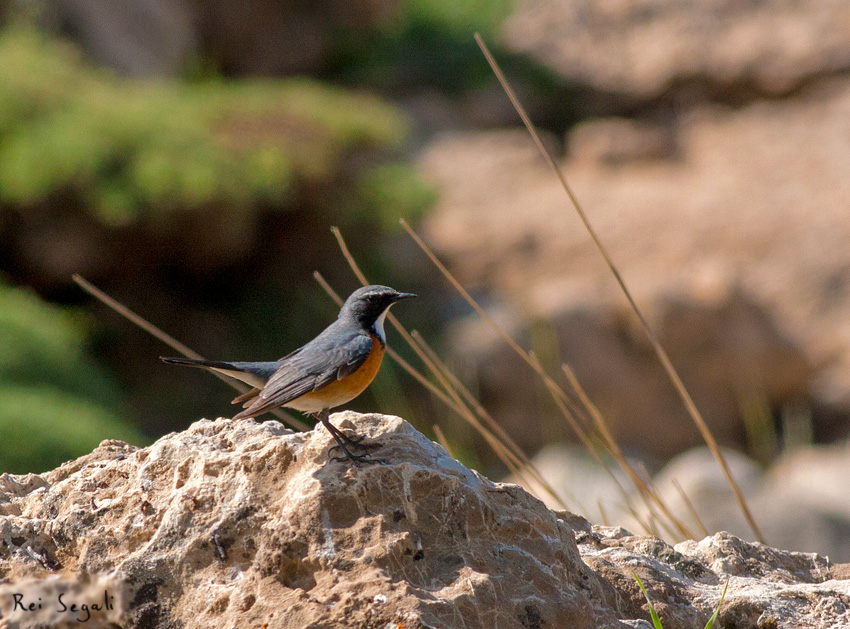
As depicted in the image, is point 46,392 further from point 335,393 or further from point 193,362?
point 335,393

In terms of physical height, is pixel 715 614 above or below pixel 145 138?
below

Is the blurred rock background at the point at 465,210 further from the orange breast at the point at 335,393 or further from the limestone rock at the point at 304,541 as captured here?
the limestone rock at the point at 304,541

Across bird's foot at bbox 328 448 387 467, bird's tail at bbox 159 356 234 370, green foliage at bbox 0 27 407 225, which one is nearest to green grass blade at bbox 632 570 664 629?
bird's foot at bbox 328 448 387 467

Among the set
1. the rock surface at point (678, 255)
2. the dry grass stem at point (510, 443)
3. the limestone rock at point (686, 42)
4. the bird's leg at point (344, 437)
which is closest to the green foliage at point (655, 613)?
the dry grass stem at point (510, 443)

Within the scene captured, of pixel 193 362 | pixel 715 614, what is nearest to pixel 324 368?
pixel 193 362

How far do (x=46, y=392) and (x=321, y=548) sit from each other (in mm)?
4951

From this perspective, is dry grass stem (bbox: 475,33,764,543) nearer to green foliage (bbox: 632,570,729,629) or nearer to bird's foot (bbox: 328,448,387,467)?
green foliage (bbox: 632,570,729,629)

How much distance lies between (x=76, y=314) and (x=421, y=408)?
12.0 feet

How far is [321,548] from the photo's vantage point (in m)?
2.10

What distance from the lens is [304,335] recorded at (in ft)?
31.5

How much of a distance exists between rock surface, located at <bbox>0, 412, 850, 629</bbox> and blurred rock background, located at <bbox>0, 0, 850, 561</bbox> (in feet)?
3.71

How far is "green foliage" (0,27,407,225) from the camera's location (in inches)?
304

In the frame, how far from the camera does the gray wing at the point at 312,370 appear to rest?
2658 millimetres

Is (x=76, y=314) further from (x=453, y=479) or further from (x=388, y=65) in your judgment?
(x=388, y=65)
